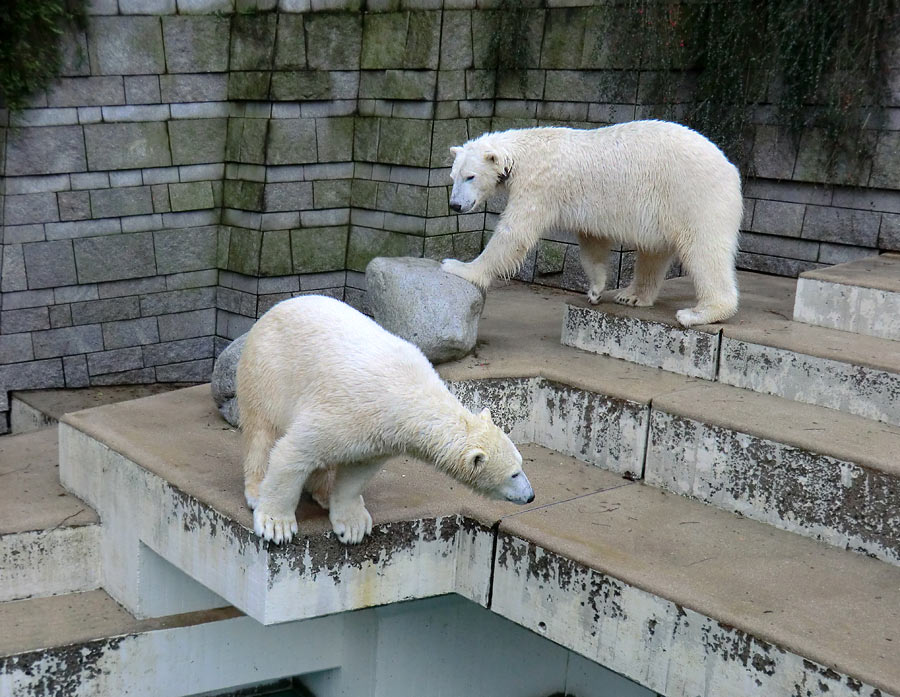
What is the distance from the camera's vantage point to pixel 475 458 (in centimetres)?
284

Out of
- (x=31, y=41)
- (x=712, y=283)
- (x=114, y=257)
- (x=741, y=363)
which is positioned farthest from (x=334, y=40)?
(x=741, y=363)

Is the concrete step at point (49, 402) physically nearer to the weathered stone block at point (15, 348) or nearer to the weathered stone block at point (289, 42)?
the weathered stone block at point (15, 348)

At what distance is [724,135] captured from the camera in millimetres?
6074

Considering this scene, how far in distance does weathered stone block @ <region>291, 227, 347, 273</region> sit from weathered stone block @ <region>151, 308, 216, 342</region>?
2.20 feet

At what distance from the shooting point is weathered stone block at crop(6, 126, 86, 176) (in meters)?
5.70

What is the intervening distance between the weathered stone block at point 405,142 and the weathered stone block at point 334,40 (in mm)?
462

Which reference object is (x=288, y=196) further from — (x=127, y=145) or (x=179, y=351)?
(x=179, y=351)

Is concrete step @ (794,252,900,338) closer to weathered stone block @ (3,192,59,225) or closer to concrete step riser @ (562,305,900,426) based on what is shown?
concrete step riser @ (562,305,900,426)

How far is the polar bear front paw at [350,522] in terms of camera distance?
3209 millimetres

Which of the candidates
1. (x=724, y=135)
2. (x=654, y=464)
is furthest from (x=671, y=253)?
(x=724, y=135)

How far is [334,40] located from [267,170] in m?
0.93

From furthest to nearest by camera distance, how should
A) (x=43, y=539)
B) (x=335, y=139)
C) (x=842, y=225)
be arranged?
(x=335, y=139)
(x=842, y=225)
(x=43, y=539)

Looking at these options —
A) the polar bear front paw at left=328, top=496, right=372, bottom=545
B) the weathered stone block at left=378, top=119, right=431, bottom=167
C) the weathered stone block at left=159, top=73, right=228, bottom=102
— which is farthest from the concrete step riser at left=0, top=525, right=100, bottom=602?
the weathered stone block at left=378, top=119, right=431, bottom=167

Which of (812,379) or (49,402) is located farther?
(49,402)
